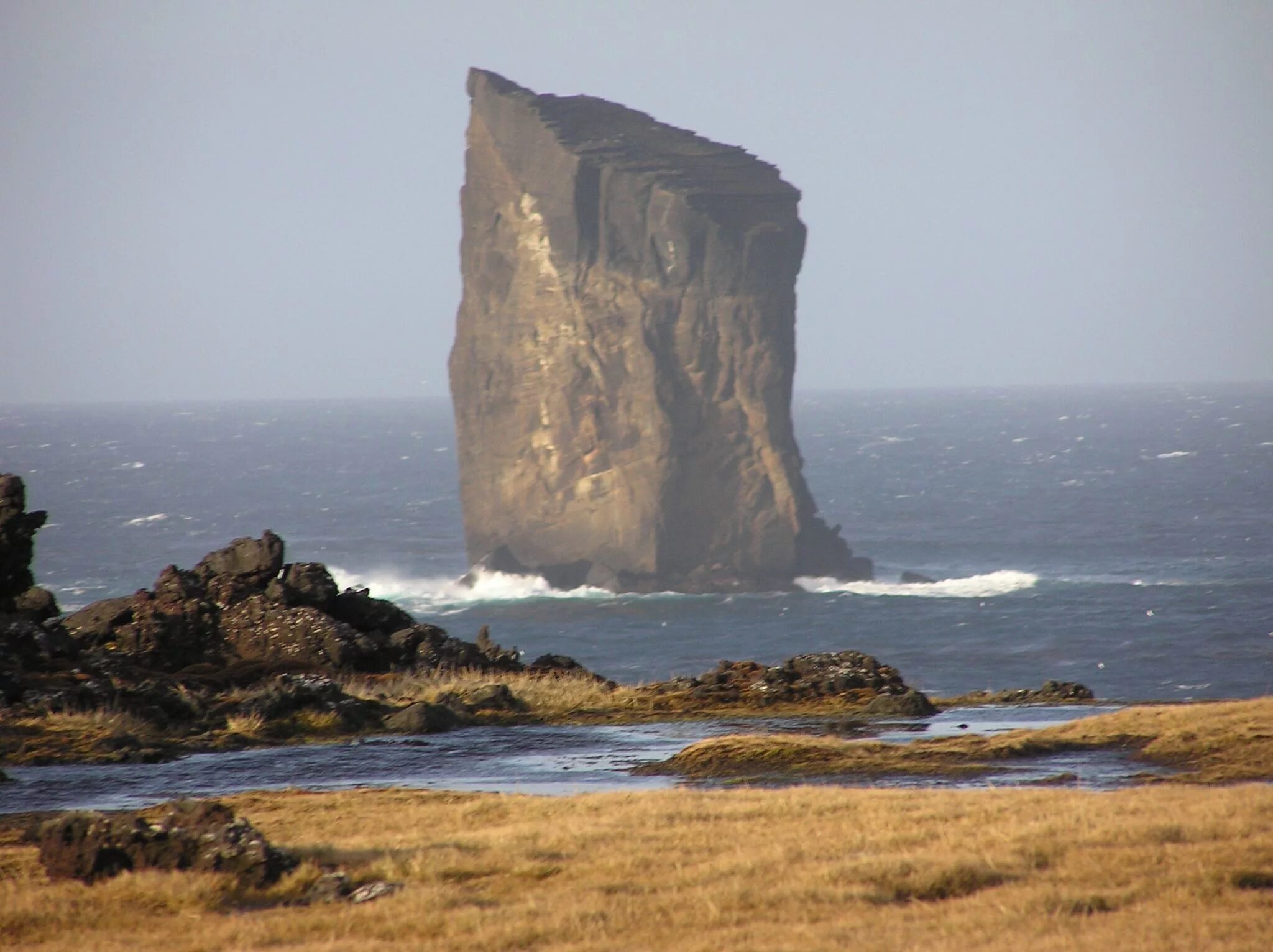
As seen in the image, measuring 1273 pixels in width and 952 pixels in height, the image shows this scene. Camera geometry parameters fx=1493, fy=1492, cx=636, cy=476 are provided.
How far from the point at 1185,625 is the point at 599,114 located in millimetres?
49756

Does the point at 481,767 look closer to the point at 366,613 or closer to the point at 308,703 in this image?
the point at 308,703

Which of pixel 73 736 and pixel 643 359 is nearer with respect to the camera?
pixel 73 736

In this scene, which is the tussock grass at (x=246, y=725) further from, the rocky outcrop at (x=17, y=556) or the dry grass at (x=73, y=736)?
the rocky outcrop at (x=17, y=556)

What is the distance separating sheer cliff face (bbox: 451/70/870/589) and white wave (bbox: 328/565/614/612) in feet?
5.74

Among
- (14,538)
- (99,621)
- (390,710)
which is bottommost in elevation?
(390,710)

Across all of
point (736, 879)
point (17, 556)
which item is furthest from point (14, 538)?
point (736, 879)

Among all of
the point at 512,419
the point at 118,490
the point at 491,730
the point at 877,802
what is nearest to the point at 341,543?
the point at 512,419

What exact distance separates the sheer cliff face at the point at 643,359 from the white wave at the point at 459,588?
1749 mm

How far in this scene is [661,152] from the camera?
307 feet

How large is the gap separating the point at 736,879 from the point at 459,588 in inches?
3159

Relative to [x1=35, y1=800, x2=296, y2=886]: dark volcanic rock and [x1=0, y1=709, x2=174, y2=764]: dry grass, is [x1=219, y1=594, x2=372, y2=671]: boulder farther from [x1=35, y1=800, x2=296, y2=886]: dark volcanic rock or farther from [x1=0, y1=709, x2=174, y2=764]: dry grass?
[x1=35, y1=800, x2=296, y2=886]: dark volcanic rock

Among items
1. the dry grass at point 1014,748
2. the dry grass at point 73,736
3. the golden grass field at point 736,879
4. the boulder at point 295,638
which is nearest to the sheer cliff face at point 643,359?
the boulder at point 295,638

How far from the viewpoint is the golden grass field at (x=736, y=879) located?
974 centimetres

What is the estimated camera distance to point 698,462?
91938 millimetres
